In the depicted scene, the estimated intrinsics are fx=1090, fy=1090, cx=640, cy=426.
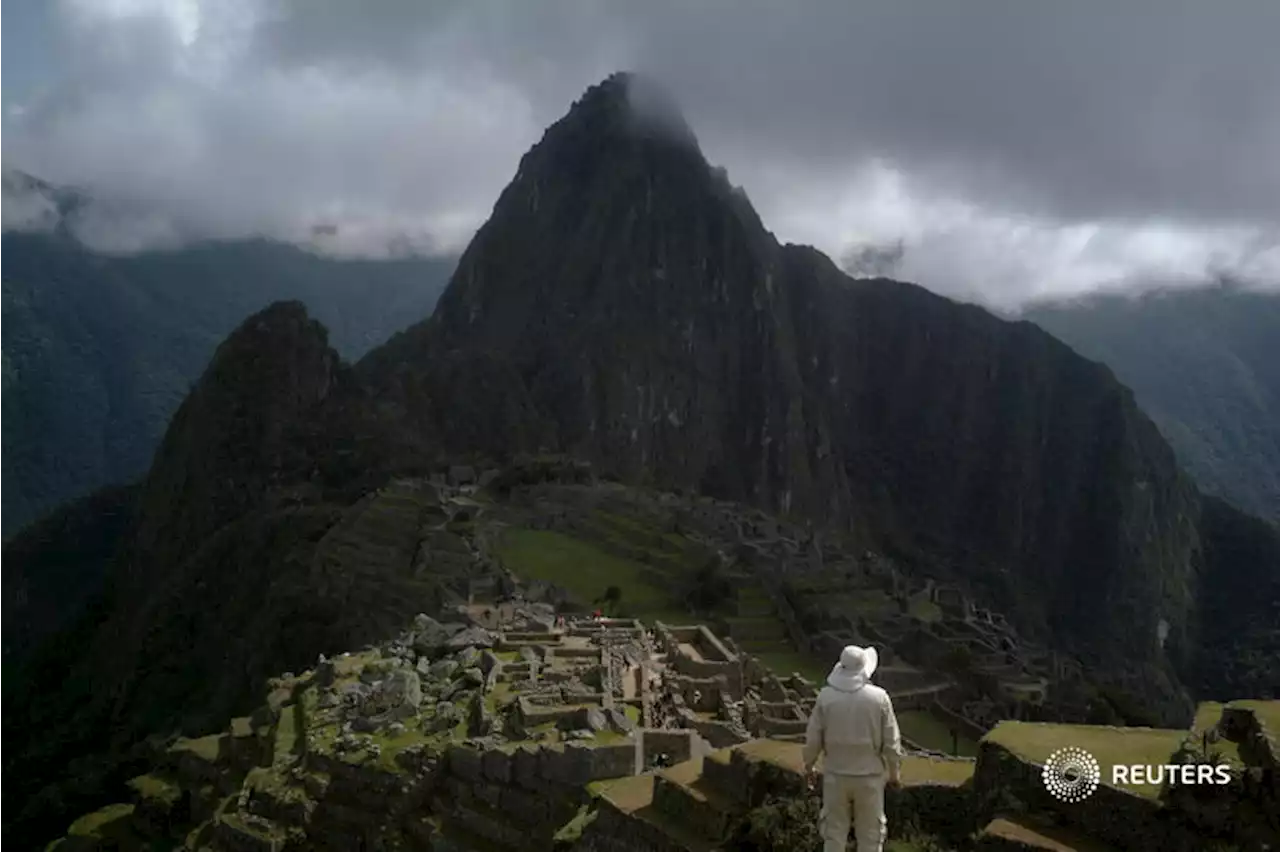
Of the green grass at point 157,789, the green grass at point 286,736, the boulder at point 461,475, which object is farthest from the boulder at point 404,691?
the boulder at point 461,475

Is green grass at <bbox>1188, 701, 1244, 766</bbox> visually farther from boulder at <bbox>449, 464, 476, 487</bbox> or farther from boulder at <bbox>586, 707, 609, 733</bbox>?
boulder at <bbox>449, 464, 476, 487</bbox>

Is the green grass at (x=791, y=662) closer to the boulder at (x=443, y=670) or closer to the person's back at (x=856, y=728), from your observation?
the boulder at (x=443, y=670)

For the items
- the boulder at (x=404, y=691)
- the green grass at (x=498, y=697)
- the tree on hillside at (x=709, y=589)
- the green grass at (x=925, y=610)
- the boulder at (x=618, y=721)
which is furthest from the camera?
the green grass at (x=925, y=610)

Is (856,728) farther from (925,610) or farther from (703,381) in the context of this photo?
(703,381)

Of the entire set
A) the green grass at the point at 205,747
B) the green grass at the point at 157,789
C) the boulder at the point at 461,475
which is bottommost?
Answer: the green grass at the point at 157,789

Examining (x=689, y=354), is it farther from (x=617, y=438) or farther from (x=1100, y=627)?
(x=1100, y=627)

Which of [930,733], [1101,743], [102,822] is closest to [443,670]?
[1101,743]
